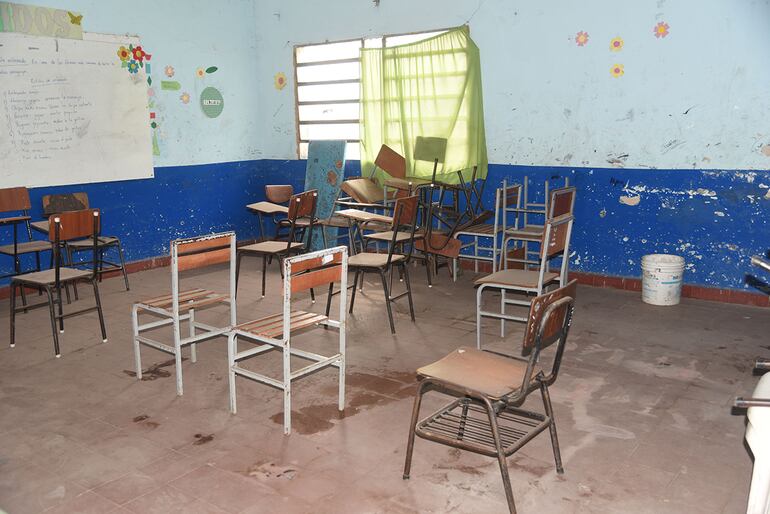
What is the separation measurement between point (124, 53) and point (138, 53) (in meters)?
0.16

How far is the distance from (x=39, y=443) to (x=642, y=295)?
4325mm

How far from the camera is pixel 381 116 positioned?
6.61 meters

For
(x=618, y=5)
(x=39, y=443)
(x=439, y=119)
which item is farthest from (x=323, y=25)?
(x=39, y=443)

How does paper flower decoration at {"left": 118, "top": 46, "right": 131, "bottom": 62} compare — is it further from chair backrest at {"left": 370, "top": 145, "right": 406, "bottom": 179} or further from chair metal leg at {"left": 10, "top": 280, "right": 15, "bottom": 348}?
chair metal leg at {"left": 10, "top": 280, "right": 15, "bottom": 348}

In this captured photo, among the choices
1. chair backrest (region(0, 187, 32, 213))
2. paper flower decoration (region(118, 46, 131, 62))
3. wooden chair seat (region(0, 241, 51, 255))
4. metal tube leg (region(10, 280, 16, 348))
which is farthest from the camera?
paper flower decoration (region(118, 46, 131, 62))

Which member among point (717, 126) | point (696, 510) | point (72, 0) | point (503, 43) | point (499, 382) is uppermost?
point (72, 0)

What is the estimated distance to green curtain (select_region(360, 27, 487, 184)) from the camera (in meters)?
6.07

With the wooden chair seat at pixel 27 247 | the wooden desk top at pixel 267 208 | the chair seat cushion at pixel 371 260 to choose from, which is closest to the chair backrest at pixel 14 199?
the wooden chair seat at pixel 27 247

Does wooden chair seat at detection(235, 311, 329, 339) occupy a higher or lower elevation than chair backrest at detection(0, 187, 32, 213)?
lower

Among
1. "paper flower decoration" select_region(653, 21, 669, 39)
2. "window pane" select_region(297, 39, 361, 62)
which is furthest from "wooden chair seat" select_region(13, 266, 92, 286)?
"paper flower decoration" select_region(653, 21, 669, 39)

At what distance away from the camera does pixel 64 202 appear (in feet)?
19.0

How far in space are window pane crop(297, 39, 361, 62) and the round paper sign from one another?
3.24 ft

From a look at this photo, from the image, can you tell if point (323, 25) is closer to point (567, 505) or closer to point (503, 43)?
point (503, 43)

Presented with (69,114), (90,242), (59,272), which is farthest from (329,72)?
(59,272)
